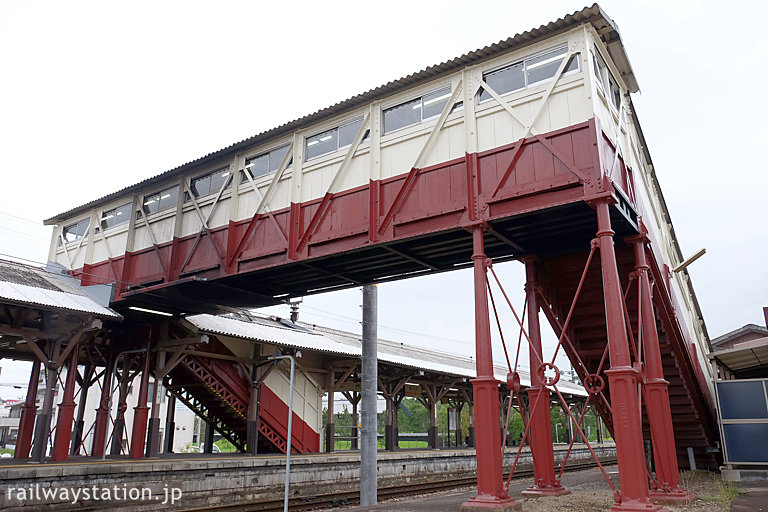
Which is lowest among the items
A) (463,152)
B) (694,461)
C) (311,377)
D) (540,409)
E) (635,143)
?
(694,461)

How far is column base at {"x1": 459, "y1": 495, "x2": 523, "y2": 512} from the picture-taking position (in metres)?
9.00

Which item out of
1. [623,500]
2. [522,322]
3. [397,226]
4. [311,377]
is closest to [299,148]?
[397,226]

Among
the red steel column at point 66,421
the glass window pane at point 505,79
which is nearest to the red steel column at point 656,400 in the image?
the glass window pane at point 505,79

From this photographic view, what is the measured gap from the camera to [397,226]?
12086mm

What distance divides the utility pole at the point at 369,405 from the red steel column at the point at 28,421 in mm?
11060

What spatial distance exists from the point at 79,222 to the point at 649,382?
1910 centimetres

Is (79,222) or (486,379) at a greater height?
(79,222)

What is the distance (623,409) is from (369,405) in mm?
6784

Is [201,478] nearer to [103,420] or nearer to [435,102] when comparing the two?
[103,420]

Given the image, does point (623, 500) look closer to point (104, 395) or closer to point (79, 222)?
point (104, 395)

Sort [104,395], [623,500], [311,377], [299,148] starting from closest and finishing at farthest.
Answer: [623,500] → [299,148] → [104,395] → [311,377]

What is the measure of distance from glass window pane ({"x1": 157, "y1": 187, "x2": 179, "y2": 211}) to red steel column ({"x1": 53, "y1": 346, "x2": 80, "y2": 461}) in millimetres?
4977

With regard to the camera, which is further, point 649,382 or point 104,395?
point 104,395

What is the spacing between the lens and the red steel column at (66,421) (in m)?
16.0
